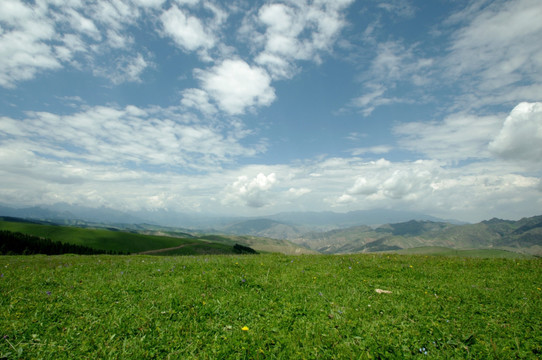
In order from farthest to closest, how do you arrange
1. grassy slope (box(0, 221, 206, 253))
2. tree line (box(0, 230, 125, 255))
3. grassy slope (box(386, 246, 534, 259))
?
grassy slope (box(0, 221, 206, 253)) → tree line (box(0, 230, 125, 255)) → grassy slope (box(386, 246, 534, 259))

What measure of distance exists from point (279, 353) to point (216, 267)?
8.52 meters

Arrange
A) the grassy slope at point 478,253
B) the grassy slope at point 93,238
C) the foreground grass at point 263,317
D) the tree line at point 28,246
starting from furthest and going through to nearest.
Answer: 1. the grassy slope at point 93,238
2. the tree line at point 28,246
3. the grassy slope at point 478,253
4. the foreground grass at point 263,317

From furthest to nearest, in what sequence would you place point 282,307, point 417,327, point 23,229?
point 23,229, point 282,307, point 417,327

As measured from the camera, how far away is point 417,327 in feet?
23.2

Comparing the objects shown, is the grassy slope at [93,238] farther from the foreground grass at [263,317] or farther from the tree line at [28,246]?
the foreground grass at [263,317]

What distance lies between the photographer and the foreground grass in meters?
6.04

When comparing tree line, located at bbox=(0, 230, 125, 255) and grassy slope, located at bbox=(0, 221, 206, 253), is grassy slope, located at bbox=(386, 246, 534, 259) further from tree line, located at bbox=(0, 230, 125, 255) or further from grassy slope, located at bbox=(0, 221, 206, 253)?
grassy slope, located at bbox=(0, 221, 206, 253)

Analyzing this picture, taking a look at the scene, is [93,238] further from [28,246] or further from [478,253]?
[478,253]

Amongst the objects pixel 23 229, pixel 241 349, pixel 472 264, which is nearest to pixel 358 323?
pixel 241 349

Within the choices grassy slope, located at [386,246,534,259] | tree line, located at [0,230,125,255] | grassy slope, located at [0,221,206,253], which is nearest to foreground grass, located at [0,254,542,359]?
grassy slope, located at [386,246,534,259]

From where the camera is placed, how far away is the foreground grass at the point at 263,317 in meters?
6.04

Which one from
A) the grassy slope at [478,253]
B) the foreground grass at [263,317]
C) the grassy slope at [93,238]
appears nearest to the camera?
the foreground grass at [263,317]

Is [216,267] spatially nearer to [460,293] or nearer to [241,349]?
[241,349]

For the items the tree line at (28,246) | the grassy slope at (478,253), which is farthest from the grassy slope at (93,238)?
the grassy slope at (478,253)
